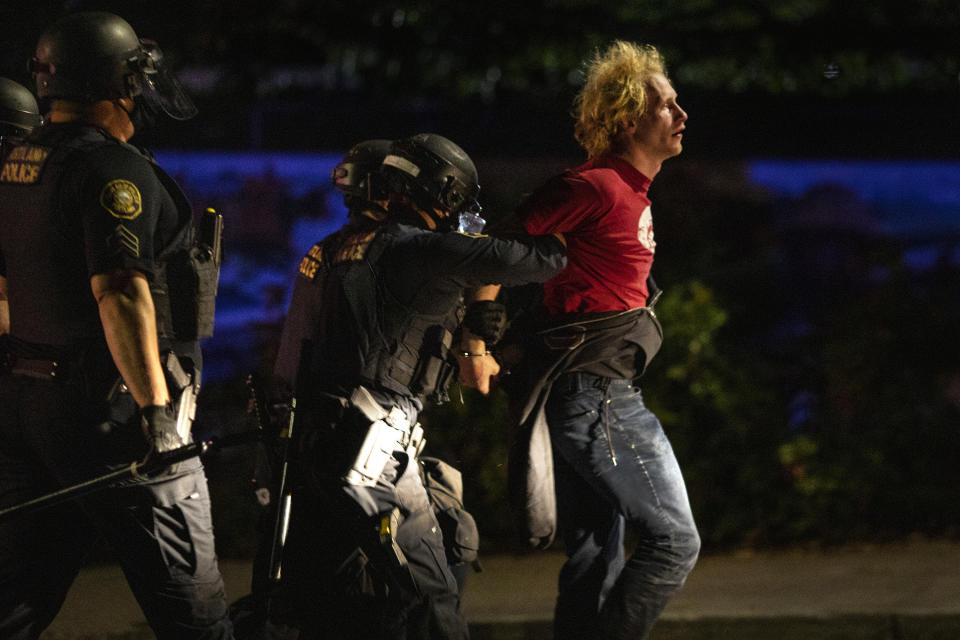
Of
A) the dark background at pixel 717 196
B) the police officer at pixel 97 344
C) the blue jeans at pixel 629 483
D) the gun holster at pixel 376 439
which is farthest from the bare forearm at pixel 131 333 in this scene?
the dark background at pixel 717 196

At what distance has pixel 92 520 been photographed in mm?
3361

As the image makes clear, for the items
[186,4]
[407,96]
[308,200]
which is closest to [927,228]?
[407,96]

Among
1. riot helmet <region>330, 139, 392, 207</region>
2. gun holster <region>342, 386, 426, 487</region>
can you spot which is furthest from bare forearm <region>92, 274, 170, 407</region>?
riot helmet <region>330, 139, 392, 207</region>

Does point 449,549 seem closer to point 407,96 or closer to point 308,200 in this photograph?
point 308,200

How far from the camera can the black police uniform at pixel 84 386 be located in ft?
10.8

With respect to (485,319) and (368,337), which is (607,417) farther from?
(368,337)

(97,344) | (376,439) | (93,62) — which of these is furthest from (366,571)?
(93,62)

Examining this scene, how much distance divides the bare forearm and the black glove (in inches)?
47.8

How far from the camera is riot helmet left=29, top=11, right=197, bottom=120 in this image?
3.43 m

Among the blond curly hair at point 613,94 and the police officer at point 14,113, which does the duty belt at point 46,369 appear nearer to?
the police officer at point 14,113

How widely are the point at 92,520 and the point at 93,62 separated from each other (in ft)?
4.25

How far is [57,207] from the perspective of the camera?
130 inches

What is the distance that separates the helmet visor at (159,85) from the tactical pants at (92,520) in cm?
90

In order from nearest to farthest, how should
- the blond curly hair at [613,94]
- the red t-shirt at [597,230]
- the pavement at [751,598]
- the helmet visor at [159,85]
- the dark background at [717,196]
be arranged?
the helmet visor at [159,85], the red t-shirt at [597,230], the blond curly hair at [613,94], the pavement at [751,598], the dark background at [717,196]
